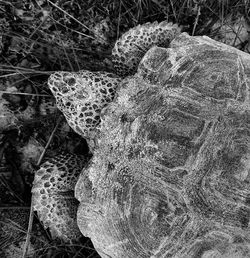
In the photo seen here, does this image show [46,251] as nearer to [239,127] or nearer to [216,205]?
[216,205]

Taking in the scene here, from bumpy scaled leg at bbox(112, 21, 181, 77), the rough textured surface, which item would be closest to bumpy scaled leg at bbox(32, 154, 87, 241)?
the rough textured surface

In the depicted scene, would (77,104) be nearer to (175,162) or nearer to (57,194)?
(57,194)

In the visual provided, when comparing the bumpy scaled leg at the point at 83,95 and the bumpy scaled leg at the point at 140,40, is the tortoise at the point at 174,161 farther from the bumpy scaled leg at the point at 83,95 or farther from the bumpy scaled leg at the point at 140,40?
the bumpy scaled leg at the point at 140,40

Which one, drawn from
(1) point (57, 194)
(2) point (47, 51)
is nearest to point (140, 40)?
(2) point (47, 51)

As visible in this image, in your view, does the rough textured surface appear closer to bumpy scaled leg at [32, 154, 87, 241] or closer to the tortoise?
the tortoise

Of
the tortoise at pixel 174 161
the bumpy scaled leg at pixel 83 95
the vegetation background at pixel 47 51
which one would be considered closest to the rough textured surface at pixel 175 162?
the tortoise at pixel 174 161

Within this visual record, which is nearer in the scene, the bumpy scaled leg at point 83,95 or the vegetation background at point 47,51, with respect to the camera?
the bumpy scaled leg at point 83,95

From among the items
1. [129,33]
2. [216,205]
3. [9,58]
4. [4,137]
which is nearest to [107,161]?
[216,205]
